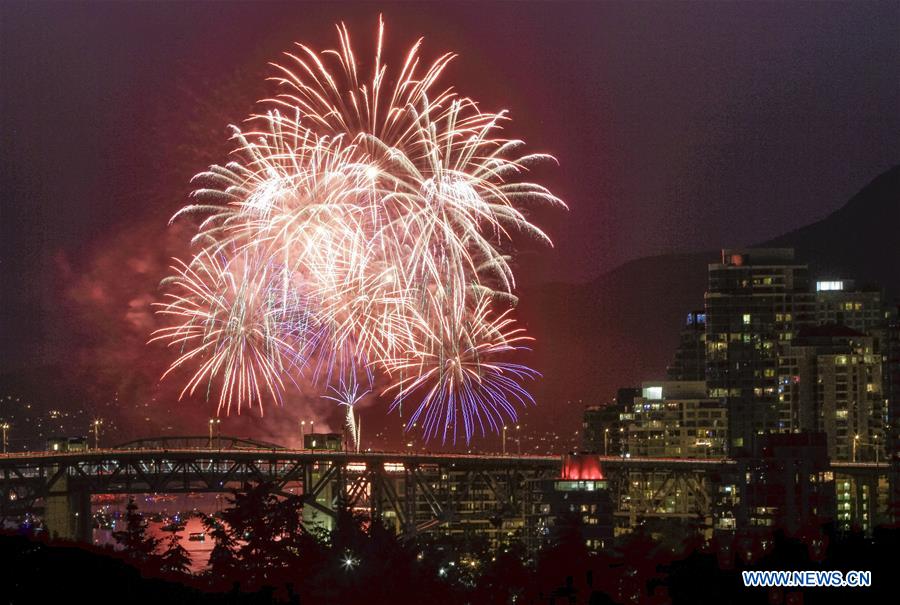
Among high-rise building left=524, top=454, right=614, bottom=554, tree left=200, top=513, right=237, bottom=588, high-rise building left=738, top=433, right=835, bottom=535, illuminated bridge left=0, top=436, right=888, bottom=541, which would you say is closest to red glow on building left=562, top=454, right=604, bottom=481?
high-rise building left=524, top=454, right=614, bottom=554

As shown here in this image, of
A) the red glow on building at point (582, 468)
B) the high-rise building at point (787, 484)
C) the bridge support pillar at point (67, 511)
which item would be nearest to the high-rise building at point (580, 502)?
the red glow on building at point (582, 468)

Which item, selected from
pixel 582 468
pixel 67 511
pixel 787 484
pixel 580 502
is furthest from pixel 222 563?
pixel 787 484

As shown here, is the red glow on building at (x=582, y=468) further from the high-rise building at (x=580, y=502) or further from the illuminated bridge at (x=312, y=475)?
the illuminated bridge at (x=312, y=475)

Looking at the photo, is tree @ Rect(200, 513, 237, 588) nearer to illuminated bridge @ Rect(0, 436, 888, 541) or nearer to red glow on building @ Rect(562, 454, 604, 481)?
red glow on building @ Rect(562, 454, 604, 481)

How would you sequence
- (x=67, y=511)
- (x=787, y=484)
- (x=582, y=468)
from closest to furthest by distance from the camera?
(x=582, y=468)
(x=787, y=484)
(x=67, y=511)

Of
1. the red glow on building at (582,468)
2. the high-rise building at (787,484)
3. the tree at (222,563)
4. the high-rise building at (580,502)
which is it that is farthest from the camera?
the high-rise building at (787,484)

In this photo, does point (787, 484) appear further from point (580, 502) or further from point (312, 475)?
point (312, 475)
